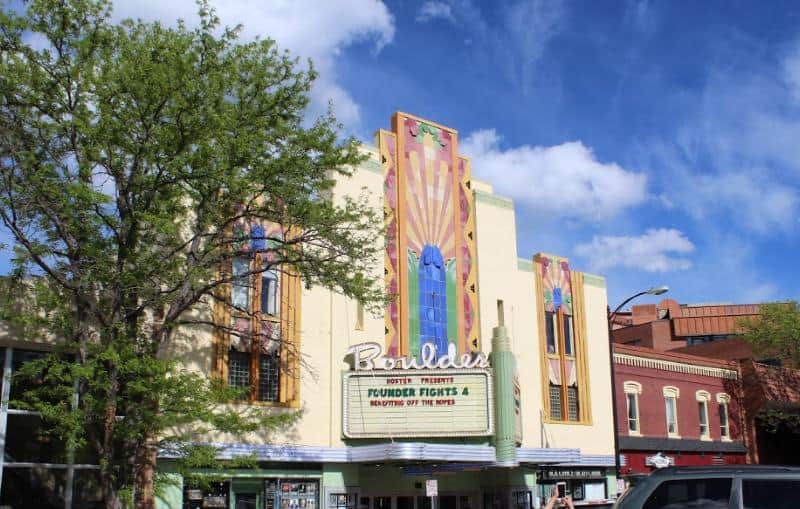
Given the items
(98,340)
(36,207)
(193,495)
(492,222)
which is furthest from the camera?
(492,222)

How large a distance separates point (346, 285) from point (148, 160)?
629cm

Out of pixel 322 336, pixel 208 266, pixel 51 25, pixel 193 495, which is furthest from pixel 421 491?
pixel 51 25

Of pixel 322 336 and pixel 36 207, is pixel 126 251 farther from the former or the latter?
pixel 322 336

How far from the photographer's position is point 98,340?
21.9 meters

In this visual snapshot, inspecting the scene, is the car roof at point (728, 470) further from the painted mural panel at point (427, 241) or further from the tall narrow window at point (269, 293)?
the painted mural panel at point (427, 241)

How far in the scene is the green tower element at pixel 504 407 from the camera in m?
29.0

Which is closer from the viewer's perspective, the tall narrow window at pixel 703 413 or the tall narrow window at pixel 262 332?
the tall narrow window at pixel 262 332

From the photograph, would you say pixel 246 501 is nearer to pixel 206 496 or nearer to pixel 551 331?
pixel 206 496

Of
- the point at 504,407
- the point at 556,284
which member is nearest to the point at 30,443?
the point at 504,407

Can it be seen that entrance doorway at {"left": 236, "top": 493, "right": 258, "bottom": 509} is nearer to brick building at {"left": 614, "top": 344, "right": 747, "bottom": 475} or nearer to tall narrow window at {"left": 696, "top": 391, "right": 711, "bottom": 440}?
brick building at {"left": 614, "top": 344, "right": 747, "bottom": 475}

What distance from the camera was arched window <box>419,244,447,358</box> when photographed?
104 feet

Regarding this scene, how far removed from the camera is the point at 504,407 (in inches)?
1153

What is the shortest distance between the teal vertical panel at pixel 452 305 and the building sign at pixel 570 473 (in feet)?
22.6

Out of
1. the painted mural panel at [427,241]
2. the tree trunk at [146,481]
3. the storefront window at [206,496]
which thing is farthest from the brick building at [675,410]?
the tree trunk at [146,481]
